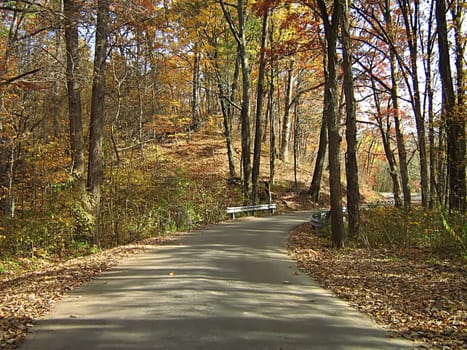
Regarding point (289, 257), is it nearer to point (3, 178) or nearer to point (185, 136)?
point (3, 178)

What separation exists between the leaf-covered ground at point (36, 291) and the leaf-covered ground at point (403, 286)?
4.87m

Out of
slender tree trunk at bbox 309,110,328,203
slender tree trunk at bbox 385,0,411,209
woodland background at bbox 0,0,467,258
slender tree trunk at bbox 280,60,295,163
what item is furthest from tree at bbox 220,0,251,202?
slender tree trunk at bbox 280,60,295,163

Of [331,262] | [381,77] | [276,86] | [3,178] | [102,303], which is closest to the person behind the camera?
[102,303]

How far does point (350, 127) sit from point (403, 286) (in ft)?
21.2

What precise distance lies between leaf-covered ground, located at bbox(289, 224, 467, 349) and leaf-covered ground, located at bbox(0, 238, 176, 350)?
16.0 feet

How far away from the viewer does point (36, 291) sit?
7043mm

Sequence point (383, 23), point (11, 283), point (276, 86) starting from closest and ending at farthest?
point (11, 283)
point (383, 23)
point (276, 86)

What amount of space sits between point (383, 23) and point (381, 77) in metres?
4.00

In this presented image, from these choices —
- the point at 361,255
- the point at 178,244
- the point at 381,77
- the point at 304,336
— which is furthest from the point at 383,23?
the point at 304,336

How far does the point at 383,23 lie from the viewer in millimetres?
21266

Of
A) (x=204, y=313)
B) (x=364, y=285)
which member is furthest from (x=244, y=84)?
(x=204, y=313)

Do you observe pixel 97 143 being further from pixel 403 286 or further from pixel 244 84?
pixel 403 286

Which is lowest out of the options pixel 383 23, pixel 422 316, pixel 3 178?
pixel 422 316

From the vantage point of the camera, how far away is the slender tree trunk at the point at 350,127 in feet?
41.0
